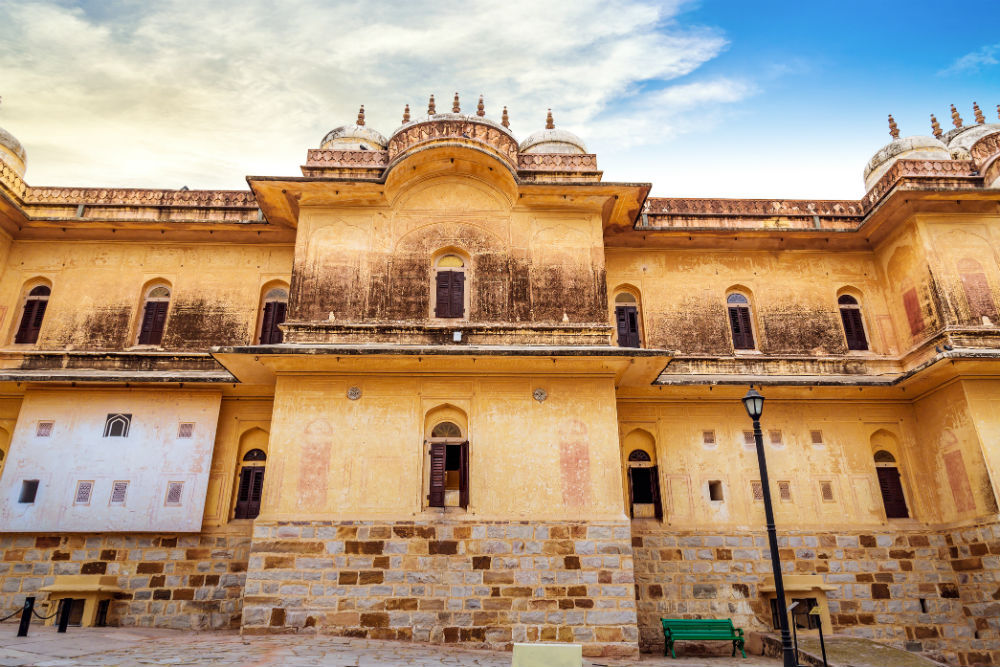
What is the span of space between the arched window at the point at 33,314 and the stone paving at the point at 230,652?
607 cm

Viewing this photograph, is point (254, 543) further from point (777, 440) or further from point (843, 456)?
point (843, 456)

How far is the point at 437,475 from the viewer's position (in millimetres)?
11984

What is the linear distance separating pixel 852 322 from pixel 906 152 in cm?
503

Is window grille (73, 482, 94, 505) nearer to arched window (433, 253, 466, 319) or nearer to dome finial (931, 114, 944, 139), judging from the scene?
arched window (433, 253, 466, 319)

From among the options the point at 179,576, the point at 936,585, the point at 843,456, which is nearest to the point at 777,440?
the point at 843,456

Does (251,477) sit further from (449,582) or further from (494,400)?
(494,400)

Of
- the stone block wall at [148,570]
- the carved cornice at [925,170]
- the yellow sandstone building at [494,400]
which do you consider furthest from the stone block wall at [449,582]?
the carved cornice at [925,170]

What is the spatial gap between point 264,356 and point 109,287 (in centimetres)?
560

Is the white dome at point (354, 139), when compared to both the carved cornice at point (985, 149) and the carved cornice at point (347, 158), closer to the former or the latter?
the carved cornice at point (347, 158)

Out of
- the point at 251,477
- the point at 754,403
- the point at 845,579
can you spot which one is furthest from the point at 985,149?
the point at 251,477

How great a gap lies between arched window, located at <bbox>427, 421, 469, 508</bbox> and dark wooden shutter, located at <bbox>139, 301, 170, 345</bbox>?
7.00 metres

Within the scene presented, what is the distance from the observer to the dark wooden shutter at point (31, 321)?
14587 millimetres

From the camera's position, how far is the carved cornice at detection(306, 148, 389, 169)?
45.8 feet

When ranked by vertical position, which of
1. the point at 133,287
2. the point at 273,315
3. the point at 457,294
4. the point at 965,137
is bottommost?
the point at 457,294
